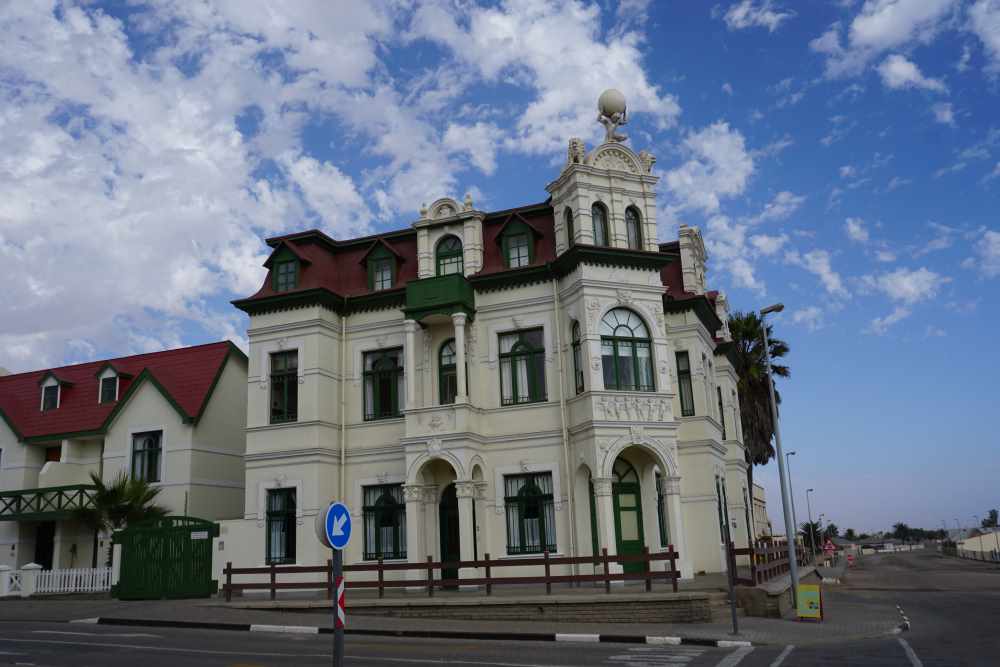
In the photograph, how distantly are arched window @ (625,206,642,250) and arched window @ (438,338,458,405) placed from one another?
6.52 metres

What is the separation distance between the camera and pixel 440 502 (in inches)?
1025

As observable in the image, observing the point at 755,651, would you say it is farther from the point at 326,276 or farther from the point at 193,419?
the point at 193,419

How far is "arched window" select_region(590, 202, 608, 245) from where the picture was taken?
1012 inches

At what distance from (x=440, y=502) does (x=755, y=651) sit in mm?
12829

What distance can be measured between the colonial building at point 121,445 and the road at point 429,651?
1110cm

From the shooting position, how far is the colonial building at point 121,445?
3039 centimetres

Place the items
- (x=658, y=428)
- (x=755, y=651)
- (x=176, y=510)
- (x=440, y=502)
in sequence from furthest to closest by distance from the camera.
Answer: (x=176, y=510) → (x=440, y=502) → (x=658, y=428) → (x=755, y=651)

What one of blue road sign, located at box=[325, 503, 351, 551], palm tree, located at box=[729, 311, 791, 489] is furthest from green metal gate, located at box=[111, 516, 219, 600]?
palm tree, located at box=[729, 311, 791, 489]

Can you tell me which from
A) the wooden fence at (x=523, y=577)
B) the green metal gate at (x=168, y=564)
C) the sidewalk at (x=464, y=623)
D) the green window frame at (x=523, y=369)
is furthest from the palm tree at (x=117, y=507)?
the green window frame at (x=523, y=369)

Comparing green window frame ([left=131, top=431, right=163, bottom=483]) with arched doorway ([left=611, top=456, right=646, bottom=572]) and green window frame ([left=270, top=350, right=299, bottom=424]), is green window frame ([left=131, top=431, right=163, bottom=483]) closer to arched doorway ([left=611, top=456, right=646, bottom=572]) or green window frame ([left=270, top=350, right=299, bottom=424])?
green window frame ([left=270, top=350, right=299, bottom=424])

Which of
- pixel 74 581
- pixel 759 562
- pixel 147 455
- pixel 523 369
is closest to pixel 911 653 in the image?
pixel 759 562

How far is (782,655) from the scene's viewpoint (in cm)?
1430

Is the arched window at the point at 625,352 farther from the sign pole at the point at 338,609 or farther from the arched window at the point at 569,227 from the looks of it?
the sign pole at the point at 338,609

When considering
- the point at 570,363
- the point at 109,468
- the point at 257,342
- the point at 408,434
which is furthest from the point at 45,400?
the point at 570,363
